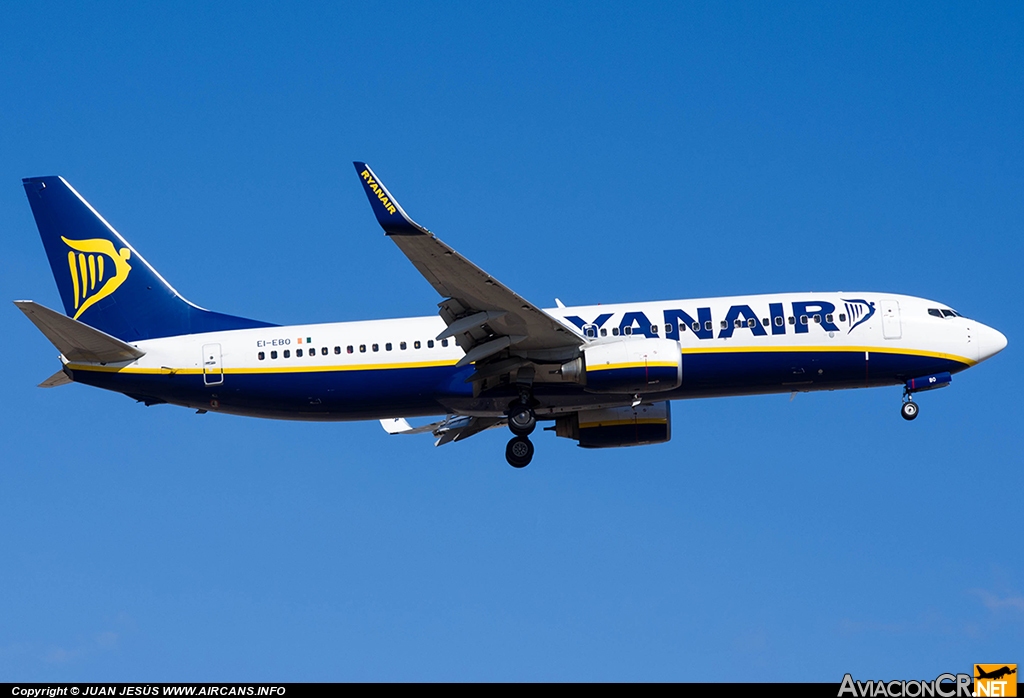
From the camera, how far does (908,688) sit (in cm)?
2966

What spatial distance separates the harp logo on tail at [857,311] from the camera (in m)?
45.0

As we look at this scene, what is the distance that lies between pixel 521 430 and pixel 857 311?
12068 millimetres

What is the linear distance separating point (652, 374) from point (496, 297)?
561 cm

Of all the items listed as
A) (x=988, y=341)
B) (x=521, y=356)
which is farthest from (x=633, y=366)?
(x=988, y=341)

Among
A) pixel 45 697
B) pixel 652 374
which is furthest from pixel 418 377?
pixel 45 697

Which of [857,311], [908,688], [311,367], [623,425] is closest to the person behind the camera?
[908,688]

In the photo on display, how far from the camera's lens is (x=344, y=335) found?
45344 millimetres

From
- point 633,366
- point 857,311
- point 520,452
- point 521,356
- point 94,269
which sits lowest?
point 520,452

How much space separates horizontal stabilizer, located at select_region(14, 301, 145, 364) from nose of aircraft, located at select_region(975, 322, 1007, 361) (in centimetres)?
2858

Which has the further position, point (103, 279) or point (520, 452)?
point (103, 279)

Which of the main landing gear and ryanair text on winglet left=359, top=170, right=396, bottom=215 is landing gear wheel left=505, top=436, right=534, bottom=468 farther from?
ryanair text on winglet left=359, top=170, right=396, bottom=215

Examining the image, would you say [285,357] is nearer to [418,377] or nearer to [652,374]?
[418,377]

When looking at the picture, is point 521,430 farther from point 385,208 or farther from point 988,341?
point 988,341

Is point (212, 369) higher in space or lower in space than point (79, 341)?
lower
